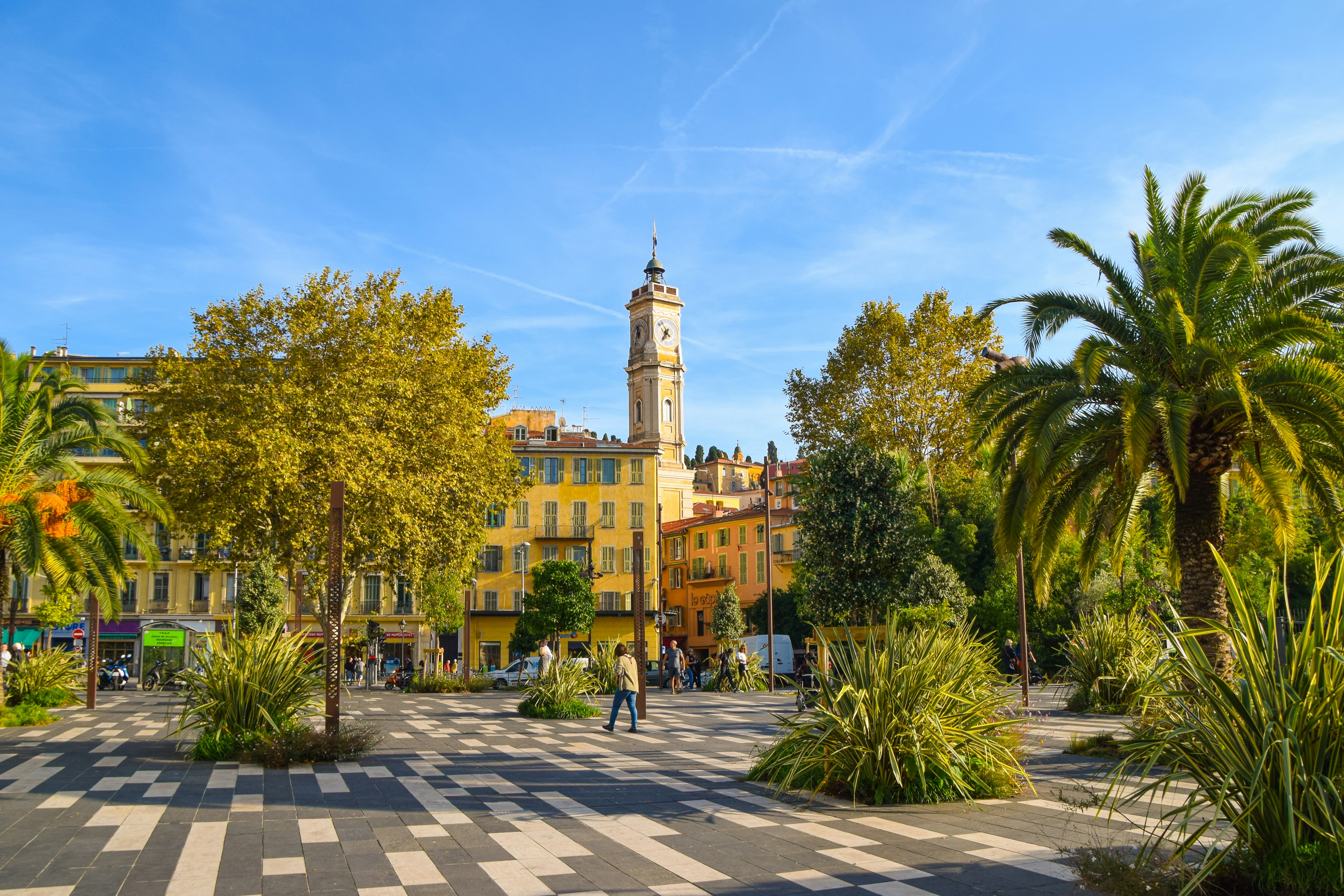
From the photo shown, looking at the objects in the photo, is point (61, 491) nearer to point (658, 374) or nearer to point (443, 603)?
point (443, 603)

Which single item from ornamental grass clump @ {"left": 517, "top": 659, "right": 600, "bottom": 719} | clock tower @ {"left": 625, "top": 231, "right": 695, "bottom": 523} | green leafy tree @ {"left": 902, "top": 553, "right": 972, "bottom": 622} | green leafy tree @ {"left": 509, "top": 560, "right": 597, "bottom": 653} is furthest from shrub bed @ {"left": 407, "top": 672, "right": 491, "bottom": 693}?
clock tower @ {"left": 625, "top": 231, "right": 695, "bottom": 523}

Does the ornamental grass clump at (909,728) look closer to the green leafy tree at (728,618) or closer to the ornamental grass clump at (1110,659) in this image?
the ornamental grass clump at (1110,659)

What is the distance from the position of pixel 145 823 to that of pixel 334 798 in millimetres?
1850

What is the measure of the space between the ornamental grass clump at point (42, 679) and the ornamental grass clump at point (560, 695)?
10.1m

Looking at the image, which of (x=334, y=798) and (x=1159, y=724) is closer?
(x=1159, y=724)

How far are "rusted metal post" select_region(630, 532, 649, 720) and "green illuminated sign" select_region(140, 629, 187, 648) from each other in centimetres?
3095

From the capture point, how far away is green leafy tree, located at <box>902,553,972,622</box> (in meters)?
34.7

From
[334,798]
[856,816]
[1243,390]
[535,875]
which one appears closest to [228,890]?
[535,875]

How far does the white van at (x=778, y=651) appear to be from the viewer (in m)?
43.6

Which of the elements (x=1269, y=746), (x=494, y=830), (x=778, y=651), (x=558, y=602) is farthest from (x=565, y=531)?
(x=1269, y=746)

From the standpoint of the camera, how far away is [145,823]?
28.3ft

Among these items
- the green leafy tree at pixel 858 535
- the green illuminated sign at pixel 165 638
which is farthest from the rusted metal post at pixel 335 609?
the green illuminated sign at pixel 165 638

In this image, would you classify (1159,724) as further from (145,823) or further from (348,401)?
(348,401)

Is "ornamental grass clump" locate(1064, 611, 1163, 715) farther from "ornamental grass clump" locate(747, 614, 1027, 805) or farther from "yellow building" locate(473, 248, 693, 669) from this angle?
"yellow building" locate(473, 248, 693, 669)
